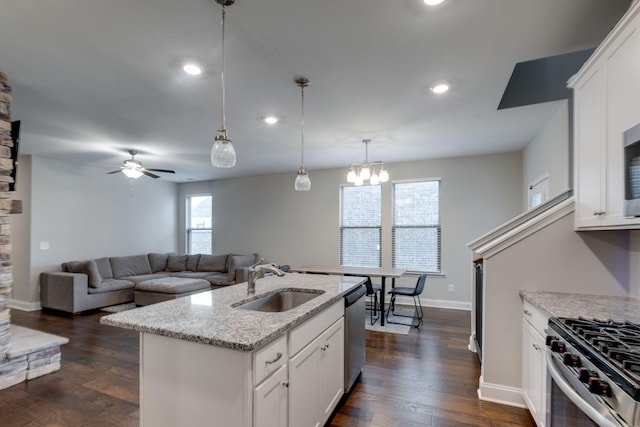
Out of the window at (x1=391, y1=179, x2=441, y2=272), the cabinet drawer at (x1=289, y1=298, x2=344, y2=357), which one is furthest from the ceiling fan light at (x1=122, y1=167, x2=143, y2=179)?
the window at (x1=391, y1=179, x2=441, y2=272)

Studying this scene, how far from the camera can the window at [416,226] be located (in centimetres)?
554

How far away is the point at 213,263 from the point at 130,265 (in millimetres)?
1590

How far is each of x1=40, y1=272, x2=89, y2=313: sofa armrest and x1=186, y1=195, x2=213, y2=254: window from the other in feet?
9.12

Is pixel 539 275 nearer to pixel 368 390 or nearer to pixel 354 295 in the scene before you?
pixel 354 295

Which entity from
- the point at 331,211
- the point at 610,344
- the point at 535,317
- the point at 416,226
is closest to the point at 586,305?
the point at 535,317

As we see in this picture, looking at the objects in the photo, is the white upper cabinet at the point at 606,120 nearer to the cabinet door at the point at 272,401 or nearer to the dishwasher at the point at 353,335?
the dishwasher at the point at 353,335

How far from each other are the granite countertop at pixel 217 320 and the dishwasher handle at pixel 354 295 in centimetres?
26

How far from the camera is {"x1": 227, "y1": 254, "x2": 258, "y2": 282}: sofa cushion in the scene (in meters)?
6.16

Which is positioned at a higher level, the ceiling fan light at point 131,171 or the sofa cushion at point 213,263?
the ceiling fan light at point 131,171

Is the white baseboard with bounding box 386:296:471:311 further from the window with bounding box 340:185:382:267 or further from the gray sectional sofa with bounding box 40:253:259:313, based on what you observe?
the gray sectional sofa with bounding box 40:253:259:313

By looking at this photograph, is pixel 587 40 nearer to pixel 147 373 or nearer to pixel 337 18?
pixel 337 18

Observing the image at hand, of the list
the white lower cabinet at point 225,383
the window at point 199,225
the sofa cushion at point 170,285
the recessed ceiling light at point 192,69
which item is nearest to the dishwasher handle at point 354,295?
the white lower cabinet at point 225,383

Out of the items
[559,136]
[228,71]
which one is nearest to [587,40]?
[559,136]

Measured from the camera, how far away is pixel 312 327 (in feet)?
6.30
